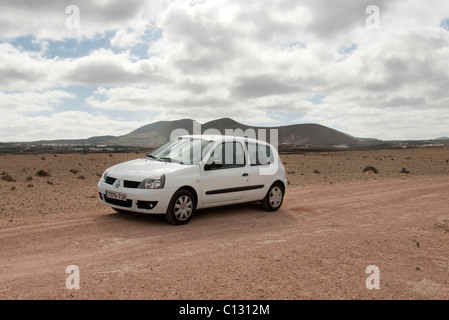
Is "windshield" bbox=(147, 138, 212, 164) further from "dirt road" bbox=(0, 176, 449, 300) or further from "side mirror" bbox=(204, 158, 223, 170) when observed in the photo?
"dirt road" bbox=(0, 176, 449, 300)

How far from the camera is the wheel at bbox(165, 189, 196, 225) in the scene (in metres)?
7.84

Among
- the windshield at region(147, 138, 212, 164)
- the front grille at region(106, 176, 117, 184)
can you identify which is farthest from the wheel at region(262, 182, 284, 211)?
the front grille at region(106, 176, 117, 184)

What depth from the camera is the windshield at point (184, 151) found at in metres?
8.50

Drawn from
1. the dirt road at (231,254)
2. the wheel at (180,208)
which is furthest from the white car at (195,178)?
the dirt road at (231,254)

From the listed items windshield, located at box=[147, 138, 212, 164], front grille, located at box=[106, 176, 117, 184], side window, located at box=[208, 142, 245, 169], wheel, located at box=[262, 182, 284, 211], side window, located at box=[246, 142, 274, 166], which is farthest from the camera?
wheel, located at box=[262, 182, 284, 211]

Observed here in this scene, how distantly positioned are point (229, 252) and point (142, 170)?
2.78 m

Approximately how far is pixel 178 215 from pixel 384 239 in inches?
152

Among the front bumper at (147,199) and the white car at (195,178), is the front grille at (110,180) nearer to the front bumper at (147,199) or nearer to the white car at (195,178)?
the white car at (195,178)

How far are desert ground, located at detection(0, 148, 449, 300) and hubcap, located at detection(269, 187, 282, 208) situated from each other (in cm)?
27

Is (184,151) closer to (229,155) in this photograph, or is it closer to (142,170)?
(229,155)

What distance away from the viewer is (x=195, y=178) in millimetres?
8094

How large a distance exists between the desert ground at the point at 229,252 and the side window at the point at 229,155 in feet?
3.93

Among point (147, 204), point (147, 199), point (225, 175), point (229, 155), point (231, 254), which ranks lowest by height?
point (231, 254)

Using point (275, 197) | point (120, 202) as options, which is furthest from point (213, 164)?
point (275, 197)
